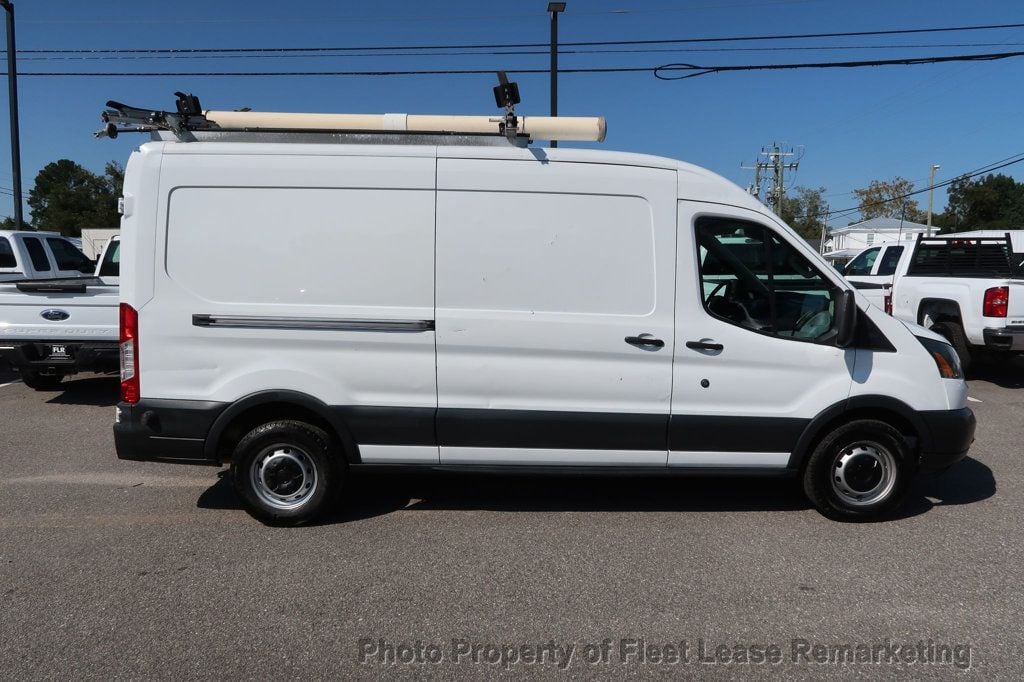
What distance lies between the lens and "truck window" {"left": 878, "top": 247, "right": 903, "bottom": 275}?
11.6 meters

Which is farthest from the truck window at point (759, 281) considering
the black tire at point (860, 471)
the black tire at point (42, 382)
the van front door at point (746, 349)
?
the black tire at point (42, 382)

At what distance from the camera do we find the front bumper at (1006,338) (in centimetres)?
885

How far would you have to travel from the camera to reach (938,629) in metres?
3.45

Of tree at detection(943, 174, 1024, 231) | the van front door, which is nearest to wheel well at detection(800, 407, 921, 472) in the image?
the van front door

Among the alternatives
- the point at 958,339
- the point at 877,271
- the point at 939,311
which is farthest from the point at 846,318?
the point at 877,271

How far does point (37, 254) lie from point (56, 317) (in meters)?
4.15

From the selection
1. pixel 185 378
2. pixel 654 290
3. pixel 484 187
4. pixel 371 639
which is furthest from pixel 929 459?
pixel 185 378

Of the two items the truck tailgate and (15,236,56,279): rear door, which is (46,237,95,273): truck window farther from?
the truck tailgate

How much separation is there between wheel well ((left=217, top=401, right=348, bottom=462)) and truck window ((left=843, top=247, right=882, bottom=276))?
10491mm

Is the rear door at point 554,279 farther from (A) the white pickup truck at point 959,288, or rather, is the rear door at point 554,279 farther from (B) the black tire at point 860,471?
(A) the white pickup truck at point 959,288

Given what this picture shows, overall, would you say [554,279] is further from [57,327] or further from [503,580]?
[57,327]

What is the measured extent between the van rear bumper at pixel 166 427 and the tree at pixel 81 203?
65.9m

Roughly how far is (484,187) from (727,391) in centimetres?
191

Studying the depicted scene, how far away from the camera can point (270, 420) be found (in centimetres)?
462
